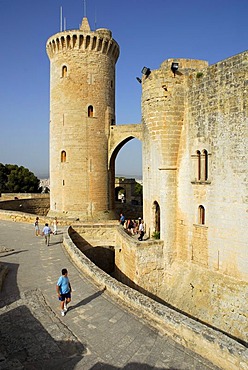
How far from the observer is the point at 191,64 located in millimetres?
11594

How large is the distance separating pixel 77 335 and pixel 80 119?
587 inches

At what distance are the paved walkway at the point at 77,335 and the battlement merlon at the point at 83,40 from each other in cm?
1499

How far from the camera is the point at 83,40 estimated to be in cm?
1823

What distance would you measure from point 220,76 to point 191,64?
244cm

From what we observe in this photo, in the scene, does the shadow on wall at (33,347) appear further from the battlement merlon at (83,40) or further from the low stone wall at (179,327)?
the battlement merlon at (83,40)

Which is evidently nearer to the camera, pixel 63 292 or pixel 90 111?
pixel 63 292

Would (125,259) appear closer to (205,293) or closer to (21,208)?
(205,293)

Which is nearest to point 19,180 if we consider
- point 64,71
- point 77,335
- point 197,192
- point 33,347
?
point 64,71

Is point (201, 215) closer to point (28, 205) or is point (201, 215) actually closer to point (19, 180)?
point (28, 205)

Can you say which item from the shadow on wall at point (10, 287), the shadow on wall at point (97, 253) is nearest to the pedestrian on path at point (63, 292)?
the shadow on wall at point (10, 287)

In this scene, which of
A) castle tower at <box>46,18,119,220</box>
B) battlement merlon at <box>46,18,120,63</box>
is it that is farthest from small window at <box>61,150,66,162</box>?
battlement merlon at <box>46,18,120,63</box>

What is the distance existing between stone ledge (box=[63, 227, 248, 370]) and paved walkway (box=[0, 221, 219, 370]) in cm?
14

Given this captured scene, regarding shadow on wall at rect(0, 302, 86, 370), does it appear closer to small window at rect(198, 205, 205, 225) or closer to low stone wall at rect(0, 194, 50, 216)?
small window at rect(198, 205, 205, 225)

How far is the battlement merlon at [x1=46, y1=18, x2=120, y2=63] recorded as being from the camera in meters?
18.2
